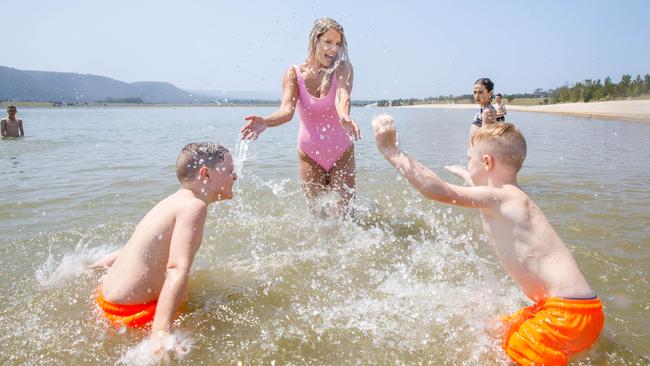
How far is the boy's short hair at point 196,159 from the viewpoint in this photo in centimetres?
295

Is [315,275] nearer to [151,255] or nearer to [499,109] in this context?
[151,255]

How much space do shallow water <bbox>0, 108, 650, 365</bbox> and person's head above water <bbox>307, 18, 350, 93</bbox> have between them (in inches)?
69.1

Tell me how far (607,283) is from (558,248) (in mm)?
1392

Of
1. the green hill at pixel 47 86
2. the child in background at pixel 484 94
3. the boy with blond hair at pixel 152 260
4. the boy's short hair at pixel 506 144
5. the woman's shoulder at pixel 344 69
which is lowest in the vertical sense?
the boy with blond hair at pixel 152 260

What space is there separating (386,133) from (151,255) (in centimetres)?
165

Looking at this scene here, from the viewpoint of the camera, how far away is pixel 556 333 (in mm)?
→ 2324

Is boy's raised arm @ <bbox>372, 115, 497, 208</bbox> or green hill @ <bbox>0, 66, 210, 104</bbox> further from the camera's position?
green hill @ <bbox>0, 66, 210, 104</bbox>

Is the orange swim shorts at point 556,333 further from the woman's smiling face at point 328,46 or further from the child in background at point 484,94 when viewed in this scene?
the child in background at point 484,94

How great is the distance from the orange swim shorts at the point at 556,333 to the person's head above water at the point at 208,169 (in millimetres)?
2082

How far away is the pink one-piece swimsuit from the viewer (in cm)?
464

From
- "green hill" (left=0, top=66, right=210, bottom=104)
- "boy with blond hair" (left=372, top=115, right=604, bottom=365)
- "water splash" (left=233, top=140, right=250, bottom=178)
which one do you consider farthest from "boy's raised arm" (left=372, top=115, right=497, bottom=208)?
"green hill" (left=0, top=66, right=210, bottom=104)

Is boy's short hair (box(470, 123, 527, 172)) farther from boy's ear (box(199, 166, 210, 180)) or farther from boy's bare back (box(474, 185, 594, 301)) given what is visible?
boy's ear (box(199, 166, 210, 180))

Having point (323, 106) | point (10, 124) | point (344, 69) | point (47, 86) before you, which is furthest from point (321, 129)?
point (47, 86)

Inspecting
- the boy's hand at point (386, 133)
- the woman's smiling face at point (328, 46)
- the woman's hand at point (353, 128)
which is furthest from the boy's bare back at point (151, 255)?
the woman's smiling face at point (328, 46)
